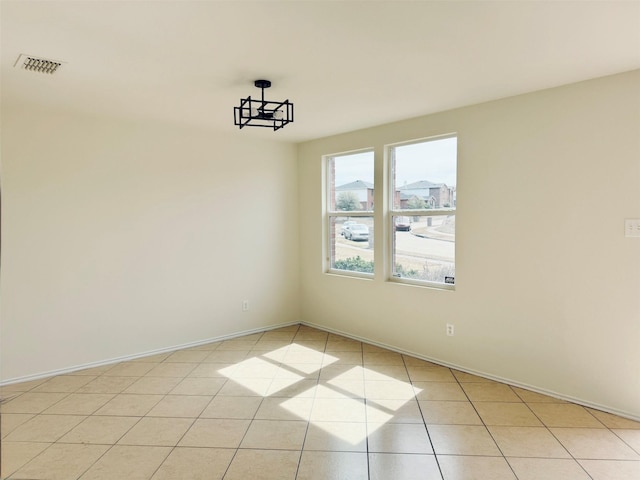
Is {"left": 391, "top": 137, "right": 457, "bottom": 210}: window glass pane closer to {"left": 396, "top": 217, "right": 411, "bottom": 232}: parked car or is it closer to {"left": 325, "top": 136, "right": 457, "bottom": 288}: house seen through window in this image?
{"left": 325, "top": 136, "right": 457, "bottom": 288}: house seen through window

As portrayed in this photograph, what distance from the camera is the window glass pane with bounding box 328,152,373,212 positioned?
4688 mm

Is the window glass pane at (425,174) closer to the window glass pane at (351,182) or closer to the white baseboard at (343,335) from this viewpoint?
the window glass pane at (351,182)

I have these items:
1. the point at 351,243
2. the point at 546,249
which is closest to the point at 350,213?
the point at 351,243

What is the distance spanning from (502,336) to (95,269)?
3700 millimetres

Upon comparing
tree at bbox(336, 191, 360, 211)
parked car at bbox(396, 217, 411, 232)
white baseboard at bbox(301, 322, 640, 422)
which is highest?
tree at bbox(336, 191, 360, 211)

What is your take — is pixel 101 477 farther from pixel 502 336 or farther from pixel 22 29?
pixel 502 336

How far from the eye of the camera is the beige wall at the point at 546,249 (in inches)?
114

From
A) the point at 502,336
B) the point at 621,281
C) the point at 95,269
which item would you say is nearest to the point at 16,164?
the point at 95,269

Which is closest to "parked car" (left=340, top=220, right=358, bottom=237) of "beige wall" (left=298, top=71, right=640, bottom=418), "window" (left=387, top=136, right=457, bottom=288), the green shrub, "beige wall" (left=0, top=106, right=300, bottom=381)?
the green shrub

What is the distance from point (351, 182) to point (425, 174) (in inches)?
40.5

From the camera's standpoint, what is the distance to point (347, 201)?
497 cm

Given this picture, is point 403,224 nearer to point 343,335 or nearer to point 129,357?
point 343,335

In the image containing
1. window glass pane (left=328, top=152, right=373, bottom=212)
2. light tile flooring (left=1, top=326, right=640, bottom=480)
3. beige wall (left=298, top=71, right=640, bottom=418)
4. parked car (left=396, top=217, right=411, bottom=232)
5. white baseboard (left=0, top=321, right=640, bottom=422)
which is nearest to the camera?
light tile flooring (left=1, top=326, right=640, bottom=480)

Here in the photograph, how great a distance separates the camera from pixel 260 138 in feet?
16.4
